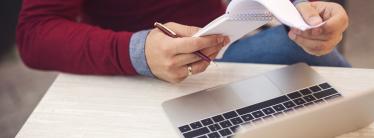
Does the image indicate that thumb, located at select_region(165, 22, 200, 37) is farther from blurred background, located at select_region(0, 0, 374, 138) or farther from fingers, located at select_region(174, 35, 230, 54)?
blurred background, located at select_region(0, 0, 374, 138)

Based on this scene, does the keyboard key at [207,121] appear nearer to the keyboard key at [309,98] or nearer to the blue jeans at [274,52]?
the keyboard key at [309,98]

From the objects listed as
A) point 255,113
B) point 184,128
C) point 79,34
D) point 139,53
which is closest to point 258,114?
point 255,113

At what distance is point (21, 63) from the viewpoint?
204 cm

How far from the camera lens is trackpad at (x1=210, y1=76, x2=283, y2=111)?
0.81 meters

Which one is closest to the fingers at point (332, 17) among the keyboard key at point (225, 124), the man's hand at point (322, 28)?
the man's hand at point (322, 28)

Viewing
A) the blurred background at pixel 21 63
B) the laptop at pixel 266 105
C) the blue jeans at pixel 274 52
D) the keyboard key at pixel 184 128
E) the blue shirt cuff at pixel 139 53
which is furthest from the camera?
the blurred background at pixel 21 63

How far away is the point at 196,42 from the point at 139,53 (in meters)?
0.13

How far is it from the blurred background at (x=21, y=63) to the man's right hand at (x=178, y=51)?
1060 millimetres

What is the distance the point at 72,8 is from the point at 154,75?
9.0 inches

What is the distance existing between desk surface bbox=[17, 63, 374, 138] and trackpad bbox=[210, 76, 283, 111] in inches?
1.3

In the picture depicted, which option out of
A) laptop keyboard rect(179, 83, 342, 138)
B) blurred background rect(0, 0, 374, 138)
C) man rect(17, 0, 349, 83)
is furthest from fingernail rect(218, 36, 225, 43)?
blurred background rect(0, 0, 374, 138)

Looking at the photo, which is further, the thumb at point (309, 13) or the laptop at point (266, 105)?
the thumb at point (309, 13)

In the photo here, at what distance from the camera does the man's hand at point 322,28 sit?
81 cm

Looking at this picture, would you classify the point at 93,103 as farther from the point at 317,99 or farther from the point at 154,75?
the point at 317,99
